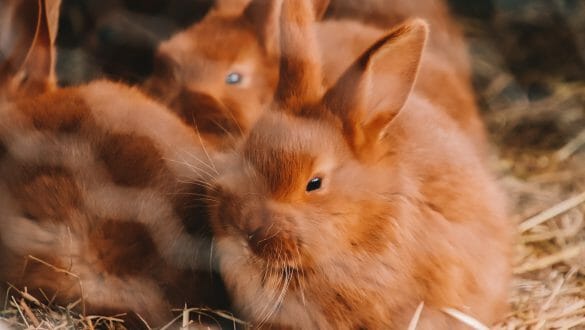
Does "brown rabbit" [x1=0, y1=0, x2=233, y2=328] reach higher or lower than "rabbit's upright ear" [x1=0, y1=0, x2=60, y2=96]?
lower

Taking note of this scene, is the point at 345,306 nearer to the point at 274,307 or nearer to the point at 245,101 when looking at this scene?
the point at 274,307

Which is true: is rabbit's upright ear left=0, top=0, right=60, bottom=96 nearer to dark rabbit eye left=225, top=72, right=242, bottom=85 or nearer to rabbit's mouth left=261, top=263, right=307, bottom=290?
dark rabbit eye left=225, top=72, right=242, bottom=85

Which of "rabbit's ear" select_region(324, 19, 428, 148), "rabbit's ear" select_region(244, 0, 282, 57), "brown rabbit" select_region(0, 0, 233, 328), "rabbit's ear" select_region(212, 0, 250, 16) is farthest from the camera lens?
"rabbit's ear" select_region(212, 0, 250, 16)

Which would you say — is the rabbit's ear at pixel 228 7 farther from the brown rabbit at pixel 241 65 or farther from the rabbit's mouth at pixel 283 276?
the rabbit's mouth at pixel 283 276

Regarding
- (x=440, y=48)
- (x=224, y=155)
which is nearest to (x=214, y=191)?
(x=224, y=155)

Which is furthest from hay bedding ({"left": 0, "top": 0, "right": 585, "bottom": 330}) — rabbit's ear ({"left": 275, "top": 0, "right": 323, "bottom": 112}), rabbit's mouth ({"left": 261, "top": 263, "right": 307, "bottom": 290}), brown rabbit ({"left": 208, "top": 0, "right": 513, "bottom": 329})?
rabbit's ear ({"left": 275, "top": 0, "right": 323, "bottom": 112})

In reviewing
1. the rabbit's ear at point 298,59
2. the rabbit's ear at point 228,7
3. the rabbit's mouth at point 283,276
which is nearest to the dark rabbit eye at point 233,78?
the rabbit's ear at point 228,7
